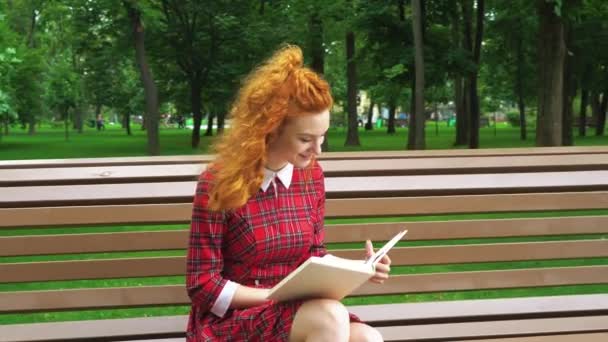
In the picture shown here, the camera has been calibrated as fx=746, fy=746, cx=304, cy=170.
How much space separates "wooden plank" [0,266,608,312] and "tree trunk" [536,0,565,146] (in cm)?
1311

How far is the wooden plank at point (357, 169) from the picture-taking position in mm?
3205

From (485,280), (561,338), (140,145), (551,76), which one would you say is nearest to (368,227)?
(485,280)

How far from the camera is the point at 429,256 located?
340 centimetres

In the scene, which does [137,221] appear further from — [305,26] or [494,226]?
[305,26]

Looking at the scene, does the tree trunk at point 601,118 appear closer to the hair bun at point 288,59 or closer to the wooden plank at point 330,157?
the wooden plank at point 330,157

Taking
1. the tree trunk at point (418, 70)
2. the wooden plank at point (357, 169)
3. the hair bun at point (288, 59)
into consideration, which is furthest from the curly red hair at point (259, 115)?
the tree trunk at point (418, 70)

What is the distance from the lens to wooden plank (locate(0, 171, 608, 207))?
Result: 10.2ft

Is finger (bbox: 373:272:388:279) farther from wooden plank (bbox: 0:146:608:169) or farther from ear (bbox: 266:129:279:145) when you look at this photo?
wooden plank (bbox: 0:146:608:169)

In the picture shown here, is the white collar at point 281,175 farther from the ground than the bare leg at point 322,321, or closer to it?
farther from the ground

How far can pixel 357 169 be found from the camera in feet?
11.3

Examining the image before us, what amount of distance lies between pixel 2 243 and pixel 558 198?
98.3 inches

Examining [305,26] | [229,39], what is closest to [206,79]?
[229,39]

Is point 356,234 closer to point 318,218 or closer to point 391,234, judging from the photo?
point 391,234

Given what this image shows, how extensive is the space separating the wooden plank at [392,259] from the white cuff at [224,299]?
2.46 feet
